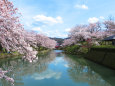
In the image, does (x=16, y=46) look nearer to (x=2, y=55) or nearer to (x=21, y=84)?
(x=21, y=84)

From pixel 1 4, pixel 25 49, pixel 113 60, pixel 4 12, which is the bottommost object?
pixel 113 60

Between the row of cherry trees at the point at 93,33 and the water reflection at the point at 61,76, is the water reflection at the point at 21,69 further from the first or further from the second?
the row of cherry trees at the point at 93,33

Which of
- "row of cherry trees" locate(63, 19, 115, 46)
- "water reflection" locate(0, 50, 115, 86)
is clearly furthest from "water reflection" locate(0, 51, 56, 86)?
"row of cherry trees" locate(63, 19, 115, 46)

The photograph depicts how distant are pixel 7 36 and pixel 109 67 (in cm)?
950

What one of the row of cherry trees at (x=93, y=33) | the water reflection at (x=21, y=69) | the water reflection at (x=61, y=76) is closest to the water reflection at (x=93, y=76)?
the water reflection at (x=61, y=76)

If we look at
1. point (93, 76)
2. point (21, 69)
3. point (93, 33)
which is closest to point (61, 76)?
point (93, 76)

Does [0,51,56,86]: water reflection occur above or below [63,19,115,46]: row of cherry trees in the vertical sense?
below

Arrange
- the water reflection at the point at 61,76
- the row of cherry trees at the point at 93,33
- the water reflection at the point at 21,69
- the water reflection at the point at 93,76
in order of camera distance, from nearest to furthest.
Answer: the water reflection at the point at 61,76 → the water reflection at the point at 93,76 → the water reflection at the point at 21,69 → the row of cherry trees at the point at 93,33

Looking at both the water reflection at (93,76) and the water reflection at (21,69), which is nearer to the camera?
the water reflection at (93,76)

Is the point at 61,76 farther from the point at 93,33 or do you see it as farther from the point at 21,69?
the point at 93,33

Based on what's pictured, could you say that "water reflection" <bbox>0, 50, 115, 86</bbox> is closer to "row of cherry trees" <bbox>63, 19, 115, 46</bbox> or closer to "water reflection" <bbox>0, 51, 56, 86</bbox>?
"water reflection" <bbox>0, 51, 56, 86</bbox>

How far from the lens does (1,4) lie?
10.0 feet

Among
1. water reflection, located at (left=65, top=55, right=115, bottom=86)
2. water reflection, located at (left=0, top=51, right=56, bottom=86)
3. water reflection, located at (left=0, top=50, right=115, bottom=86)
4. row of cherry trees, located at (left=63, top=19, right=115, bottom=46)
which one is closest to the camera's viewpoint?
water reflection, located at (left=0, top=50, right=115, bottom=86)

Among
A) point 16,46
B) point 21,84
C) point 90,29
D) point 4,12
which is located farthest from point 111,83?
point 90,29
